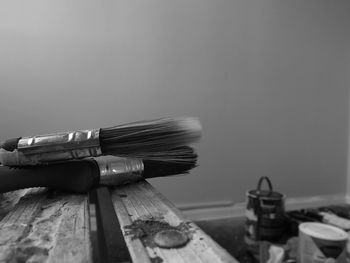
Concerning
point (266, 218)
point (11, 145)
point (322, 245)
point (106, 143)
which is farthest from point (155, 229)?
point (266, 218)

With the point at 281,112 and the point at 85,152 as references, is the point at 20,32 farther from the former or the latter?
the point at 281,112

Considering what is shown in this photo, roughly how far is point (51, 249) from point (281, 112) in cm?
150

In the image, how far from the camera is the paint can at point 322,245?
93cm

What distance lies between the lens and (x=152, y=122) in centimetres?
47

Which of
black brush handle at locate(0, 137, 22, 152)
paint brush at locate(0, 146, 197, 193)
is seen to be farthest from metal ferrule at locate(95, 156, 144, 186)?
black brush handle at locate(0, 137, 22, 152)

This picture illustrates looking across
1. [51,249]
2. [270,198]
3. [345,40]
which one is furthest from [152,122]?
[345,40]

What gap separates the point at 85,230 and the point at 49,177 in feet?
0.60

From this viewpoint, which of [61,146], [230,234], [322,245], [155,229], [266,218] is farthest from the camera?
[230,234]

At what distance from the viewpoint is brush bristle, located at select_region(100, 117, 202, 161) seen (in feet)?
1.50

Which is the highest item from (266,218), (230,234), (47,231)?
(47,231)

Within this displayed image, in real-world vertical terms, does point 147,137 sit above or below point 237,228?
above

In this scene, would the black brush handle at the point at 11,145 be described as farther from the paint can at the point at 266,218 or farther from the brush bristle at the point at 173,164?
the paint can at the point at 266,218

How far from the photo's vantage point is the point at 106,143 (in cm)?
46

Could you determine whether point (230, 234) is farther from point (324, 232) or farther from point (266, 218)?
point (324, 232)
